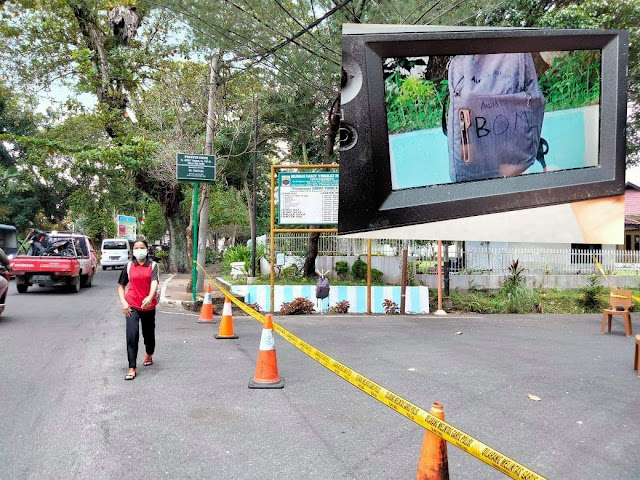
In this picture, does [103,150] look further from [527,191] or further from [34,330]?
[527,191]

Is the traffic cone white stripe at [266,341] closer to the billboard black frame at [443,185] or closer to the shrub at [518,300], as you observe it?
the billboard black frame at [443,185]

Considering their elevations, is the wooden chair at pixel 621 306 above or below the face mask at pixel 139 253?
below

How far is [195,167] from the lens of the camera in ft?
42.4

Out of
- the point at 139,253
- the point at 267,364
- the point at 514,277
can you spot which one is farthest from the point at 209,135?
the point at 267,364

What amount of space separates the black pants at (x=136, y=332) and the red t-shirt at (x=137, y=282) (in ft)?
0.34

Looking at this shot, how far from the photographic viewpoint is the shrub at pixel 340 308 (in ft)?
40.2

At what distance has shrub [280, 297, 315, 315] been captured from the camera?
39.3ft

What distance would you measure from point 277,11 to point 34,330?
7.49m

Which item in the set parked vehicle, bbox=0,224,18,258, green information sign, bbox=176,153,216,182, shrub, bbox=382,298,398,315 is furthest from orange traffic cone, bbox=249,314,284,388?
parked vehicle, bbox=0,224,18,258

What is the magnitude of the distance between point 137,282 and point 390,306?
7.34m

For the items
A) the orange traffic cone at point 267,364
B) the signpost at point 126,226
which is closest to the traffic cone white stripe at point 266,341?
the orange traffic cone at point 267,364

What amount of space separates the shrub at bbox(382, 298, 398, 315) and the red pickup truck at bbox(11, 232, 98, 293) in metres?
9.82

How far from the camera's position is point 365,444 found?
3943 mm

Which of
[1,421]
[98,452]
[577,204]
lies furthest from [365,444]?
[1,421]
